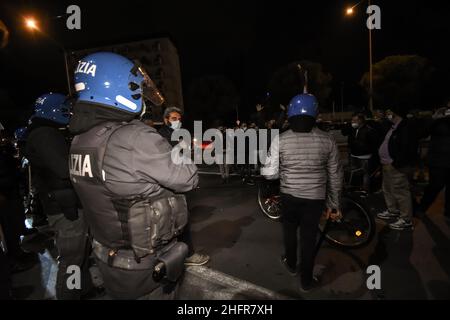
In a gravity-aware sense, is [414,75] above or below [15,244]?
above

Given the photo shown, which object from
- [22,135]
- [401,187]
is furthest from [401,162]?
[22,135]

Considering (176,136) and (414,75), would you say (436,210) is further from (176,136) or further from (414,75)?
(414,75)

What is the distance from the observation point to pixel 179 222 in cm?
192

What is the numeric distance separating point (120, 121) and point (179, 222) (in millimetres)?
800

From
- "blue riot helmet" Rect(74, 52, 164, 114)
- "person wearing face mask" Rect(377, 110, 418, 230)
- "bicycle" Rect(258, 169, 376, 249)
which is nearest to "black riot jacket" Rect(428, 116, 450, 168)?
"person wearing face mask" Rect(377, 110, 418, 230)

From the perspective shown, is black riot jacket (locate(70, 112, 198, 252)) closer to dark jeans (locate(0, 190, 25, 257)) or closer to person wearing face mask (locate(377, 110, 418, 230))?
dark jeans (locate(0, 190, 25, 257))

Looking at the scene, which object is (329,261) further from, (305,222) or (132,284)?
(132,284)

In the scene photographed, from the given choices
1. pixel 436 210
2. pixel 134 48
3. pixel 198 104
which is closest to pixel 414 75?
pixel 198 104

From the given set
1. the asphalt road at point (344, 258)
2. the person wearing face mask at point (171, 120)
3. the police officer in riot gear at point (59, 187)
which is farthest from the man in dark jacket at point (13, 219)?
the asphalt road at point (344, 258)

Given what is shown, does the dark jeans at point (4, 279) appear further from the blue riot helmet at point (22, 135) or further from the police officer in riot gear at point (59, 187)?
the blue riot helmet at point (22, 135)

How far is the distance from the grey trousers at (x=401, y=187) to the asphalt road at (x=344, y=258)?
0.34 metres

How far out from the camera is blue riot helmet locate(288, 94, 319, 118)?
118 inches

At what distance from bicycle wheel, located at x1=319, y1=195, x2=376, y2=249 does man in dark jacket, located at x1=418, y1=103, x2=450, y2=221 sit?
5.27 ft
